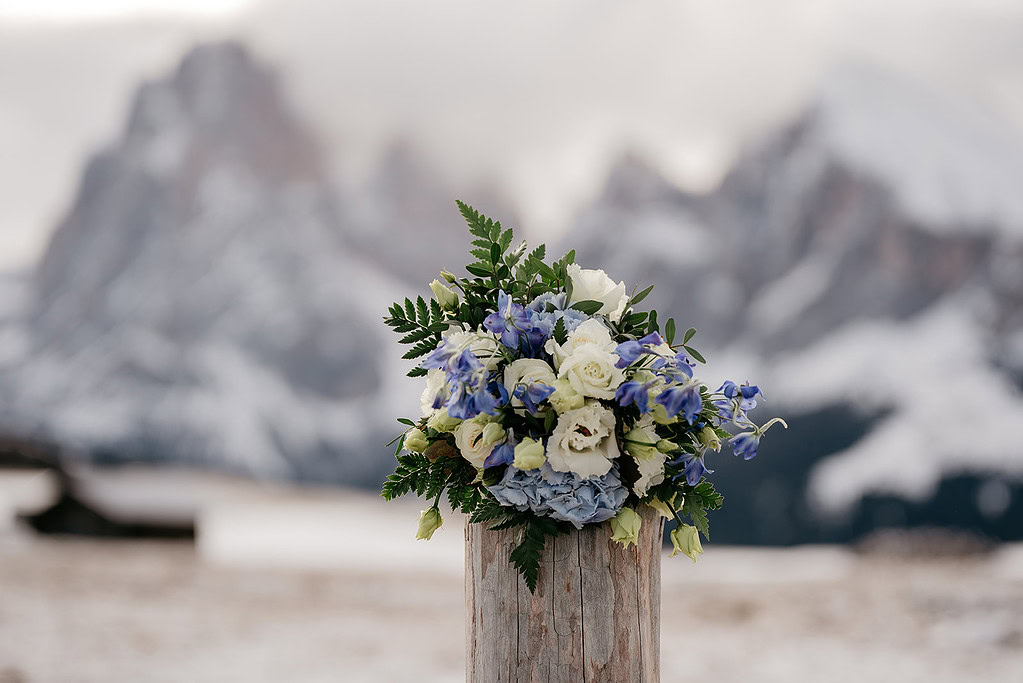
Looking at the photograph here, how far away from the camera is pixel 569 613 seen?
5.55ft

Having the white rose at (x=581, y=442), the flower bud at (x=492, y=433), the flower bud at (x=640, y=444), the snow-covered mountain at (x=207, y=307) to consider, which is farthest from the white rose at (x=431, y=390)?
the snow-covered mountain at (x=207, y=307)

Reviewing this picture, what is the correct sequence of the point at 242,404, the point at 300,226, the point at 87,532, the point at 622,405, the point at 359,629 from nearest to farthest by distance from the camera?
the point at 622,405 → the point at 359,629 → the point at 87,532 → the point at 242,404 → the point at 300,226

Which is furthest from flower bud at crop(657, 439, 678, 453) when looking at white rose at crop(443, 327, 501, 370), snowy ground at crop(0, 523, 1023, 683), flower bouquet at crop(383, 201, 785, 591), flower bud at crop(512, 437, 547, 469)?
snowy ground at crop(0, 523, 1023, 683)

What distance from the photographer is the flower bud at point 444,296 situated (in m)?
1.76

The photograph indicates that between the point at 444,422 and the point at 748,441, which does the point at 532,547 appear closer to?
the point at 444,422

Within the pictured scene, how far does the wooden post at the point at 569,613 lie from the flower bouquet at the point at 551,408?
65mm

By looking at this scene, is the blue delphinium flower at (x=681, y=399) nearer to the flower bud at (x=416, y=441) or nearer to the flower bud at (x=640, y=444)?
the flower bud at (x=640, y=444)

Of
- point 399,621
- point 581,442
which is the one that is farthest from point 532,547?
point 399,621

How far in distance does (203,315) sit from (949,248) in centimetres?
3907

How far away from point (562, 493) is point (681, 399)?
278mm

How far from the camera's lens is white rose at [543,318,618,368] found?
163 centimetres

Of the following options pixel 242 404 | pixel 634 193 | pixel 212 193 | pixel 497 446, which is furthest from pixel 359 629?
pixel 212 193

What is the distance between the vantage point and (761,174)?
47062 millimetres

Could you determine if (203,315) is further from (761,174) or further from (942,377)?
(942,377)
